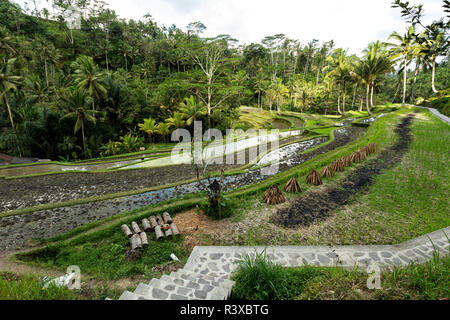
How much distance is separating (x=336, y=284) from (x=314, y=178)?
509 cm

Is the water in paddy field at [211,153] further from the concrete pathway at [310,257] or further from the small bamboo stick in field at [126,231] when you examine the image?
the concrete pathway at [310,257]

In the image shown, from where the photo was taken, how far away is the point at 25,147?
46.5ft

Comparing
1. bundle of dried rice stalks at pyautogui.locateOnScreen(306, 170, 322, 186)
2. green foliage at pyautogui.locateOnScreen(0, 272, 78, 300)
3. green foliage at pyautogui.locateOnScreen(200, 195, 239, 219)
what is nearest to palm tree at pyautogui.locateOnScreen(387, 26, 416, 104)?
bundle of dried rice stalks at pyautogui.locateOnScreen(306, 170, 322, 186)

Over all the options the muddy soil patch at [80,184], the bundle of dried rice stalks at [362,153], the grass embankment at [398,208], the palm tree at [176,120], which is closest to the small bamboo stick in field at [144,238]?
the muddy soil patch at [80,184]

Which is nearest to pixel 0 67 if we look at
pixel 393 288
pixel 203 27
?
pixel 203 27

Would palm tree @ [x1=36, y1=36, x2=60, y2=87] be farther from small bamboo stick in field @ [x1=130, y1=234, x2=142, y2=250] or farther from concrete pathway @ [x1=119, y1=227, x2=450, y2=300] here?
concrete pathway @ [x1=119, y1=227, x2=450, y2=300]

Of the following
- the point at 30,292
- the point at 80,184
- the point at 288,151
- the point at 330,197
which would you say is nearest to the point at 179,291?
the point at 30,292

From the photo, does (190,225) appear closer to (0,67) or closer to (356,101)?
(0,67)

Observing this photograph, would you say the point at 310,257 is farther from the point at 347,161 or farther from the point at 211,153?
the point at 211,153

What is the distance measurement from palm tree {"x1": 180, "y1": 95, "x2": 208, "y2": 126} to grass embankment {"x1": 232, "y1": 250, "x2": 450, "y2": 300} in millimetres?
16127

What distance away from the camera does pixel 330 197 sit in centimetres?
658

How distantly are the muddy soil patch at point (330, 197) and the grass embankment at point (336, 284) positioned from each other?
86.1 inches

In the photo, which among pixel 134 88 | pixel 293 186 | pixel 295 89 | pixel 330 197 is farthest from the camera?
pixel 295 89
